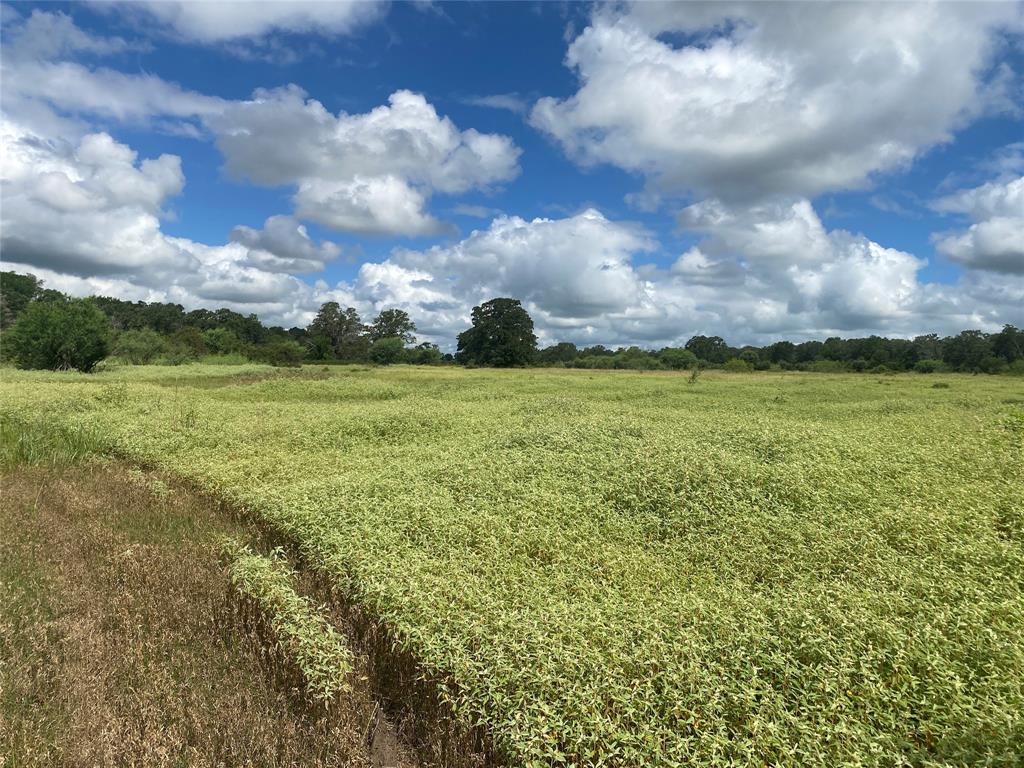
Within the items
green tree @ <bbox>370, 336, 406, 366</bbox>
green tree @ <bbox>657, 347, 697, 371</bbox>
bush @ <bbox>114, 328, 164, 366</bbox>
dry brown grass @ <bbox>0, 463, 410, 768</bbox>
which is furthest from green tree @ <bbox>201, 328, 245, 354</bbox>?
dry brown grass @ <bbox>0, 463, 410, 768</bbox>

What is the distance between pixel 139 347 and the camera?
Result: 54562 millimetres

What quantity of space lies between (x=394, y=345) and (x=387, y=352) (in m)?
3.43

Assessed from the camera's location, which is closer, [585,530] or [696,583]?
[696,583]

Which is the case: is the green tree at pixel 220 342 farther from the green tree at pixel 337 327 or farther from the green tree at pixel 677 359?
the green tree at pixel 677 359

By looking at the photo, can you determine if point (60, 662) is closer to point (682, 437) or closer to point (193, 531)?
point (193, 531)

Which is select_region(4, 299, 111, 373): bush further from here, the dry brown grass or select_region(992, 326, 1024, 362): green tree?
select_region(992, 326, 1024, 362): green tree

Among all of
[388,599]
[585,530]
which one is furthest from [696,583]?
[388,599]

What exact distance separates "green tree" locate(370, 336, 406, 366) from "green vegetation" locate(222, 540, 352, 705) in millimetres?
81258

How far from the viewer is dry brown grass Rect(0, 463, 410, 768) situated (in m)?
3.55

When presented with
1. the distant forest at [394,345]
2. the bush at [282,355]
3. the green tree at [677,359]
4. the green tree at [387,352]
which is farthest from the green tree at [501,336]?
the bush at [282,355]

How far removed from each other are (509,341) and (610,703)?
268 ft

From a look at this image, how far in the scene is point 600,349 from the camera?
112125 millimetres

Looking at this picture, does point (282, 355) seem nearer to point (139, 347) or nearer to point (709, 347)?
point (139, 347)

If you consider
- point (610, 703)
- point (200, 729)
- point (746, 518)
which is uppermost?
point (746, 518)
